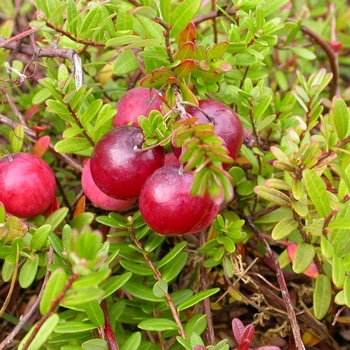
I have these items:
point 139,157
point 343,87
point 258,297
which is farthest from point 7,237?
point 343,87

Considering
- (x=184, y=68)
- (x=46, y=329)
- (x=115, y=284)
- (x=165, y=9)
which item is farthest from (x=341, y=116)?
(x=46, y=329)

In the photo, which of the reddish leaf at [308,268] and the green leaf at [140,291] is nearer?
the green leaf at [140,291]

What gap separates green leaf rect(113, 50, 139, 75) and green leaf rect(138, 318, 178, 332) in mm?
784

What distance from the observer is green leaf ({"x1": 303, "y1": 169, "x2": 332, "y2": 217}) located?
1504mm

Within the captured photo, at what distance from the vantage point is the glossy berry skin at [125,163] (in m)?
1.45

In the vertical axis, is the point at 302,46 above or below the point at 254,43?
below

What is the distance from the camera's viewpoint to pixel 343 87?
10.5 ft

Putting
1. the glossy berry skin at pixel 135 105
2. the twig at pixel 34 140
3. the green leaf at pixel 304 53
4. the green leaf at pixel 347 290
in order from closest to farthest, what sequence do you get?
1. the green leaf at pixel 347 290
2. the glossy berry skin at pixel 135 105
3. the twig at pixel 34 140
4. the green leaf at pixel 304 53

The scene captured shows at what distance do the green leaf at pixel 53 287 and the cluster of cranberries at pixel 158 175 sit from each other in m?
0.33

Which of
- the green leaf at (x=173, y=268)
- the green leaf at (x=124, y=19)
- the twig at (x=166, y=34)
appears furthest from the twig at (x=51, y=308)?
the green leaf at (x=124, y=19)

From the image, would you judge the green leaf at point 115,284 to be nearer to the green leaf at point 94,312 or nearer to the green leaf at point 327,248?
the green leaf at point 94,312

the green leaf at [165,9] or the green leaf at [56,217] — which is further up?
the green leaf at [165,9]

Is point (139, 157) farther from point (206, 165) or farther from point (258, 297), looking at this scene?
point (258, 297)

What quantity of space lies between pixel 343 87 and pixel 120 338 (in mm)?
2134
